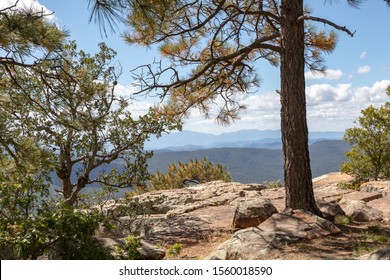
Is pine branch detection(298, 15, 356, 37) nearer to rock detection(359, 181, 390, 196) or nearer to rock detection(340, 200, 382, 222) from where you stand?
rock detection(340, 200, 382, 222)

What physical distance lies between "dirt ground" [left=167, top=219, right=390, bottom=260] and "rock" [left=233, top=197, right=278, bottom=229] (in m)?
0.41

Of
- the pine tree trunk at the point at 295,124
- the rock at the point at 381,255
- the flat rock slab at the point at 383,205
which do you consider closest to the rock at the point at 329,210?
the pine tree trunk at the point at 295,124

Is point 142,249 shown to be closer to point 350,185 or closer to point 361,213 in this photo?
point 361,213

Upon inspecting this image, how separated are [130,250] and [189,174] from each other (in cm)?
1612

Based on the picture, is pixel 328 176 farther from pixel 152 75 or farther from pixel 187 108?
pixel 152 75

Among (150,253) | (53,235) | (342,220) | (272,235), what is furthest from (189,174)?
(53,235)

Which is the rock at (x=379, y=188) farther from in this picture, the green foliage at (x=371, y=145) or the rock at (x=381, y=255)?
the rock at (x=381, y=255)

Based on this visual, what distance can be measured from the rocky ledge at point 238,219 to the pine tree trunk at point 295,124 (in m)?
0.42

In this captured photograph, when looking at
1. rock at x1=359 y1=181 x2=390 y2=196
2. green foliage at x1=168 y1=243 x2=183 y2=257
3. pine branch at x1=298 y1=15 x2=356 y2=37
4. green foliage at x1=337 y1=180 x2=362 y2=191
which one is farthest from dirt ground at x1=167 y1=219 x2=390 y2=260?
green foliage at x1=337 y1=180 x2=362 y2=191

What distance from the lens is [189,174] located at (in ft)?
67.1

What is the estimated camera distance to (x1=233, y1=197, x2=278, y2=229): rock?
6.31m

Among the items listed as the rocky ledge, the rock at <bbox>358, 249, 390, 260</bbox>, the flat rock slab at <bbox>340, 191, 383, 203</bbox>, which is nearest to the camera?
the rock at <bbox>358, 249, 390, 260</bbox>

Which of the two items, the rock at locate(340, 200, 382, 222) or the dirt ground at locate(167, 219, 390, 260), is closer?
the dirt ground at locate(167, 219, 390, 260)
